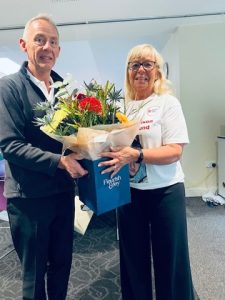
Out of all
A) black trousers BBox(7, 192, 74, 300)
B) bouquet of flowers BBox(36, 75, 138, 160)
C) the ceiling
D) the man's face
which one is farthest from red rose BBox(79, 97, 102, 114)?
the ceiling

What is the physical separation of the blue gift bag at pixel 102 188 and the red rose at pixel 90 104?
222 mm

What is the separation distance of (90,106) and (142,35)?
138 inches

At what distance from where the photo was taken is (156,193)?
126cm

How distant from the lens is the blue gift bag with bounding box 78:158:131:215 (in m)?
1.06

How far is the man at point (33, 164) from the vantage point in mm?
1114

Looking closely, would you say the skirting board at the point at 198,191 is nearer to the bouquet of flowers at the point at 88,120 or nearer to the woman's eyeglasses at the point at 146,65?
the woman's eyeglasses at the point at 146,65

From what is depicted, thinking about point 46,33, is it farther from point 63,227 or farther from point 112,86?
point 63,227

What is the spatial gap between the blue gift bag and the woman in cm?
13

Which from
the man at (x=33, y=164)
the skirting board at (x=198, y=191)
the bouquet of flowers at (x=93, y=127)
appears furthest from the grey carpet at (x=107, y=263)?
the bouquet of flowers at (x=93, y=127)

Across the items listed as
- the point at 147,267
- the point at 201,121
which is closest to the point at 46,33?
the point at 147,267

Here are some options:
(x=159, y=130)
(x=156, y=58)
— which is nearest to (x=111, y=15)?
(x=156, y=58)

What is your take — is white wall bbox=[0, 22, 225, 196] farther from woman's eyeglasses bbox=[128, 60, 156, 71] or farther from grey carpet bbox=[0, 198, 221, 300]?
woman's eyeglasses bbox=[128, 60, 156, 71]

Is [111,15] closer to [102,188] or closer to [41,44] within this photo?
[41,44]

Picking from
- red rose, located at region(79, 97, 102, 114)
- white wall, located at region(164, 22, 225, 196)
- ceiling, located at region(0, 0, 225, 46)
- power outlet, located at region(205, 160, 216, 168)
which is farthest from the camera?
power outlet, located at region(205, 160, 216, 168)
